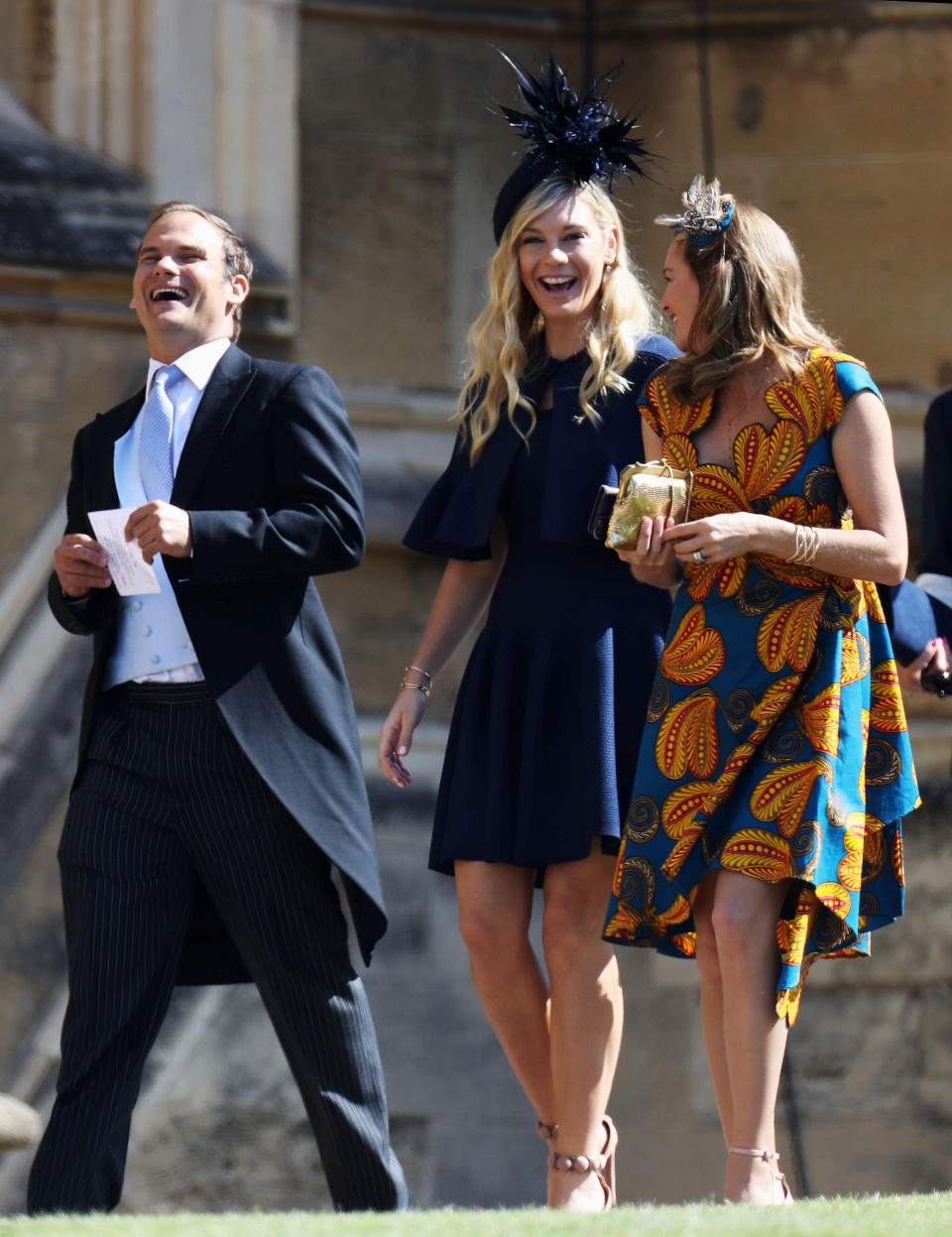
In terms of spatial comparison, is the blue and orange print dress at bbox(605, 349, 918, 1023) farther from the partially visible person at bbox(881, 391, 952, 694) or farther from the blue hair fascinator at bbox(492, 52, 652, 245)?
the blue hair fascinator at bbox(492, 52, 652, 245)

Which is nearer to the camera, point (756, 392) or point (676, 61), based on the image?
point (756, 392)

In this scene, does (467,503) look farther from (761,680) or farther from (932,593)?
(932,593)

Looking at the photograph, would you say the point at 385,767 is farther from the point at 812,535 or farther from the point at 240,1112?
the point at 240,1112

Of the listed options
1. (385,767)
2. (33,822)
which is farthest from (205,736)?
(33,822)

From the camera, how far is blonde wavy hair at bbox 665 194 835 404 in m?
3.44

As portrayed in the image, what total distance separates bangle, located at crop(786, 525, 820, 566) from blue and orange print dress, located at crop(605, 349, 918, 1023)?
101mm

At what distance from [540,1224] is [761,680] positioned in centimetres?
95

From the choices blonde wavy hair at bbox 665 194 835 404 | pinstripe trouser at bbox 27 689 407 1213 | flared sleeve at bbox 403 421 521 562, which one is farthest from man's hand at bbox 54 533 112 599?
blonde wavy hair at bbox 665 194 835 404

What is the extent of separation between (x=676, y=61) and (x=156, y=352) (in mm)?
2736

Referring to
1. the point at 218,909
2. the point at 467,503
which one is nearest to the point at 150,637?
the point at 218,909

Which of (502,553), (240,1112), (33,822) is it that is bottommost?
(240,1112)

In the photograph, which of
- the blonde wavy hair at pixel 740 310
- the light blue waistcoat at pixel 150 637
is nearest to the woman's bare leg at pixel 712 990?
the blonde wavy hair at pixel 740 310

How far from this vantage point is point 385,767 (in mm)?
3932

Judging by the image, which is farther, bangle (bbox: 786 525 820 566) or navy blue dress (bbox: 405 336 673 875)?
navy blue dress (bbox: 405 336 673 875)
